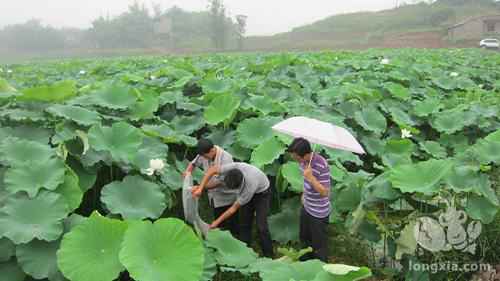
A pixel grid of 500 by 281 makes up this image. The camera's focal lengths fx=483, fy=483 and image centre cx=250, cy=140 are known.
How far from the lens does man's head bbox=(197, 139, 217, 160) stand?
3348mm

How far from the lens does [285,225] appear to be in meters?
3.93

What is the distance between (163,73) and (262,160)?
3.58 metres

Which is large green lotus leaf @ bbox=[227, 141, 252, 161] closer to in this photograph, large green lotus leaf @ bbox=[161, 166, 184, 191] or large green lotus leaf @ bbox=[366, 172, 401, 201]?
large green lotus leaf @ bbox=[161, 166, 184, 191]

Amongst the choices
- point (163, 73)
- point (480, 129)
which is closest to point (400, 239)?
point (480, 129)

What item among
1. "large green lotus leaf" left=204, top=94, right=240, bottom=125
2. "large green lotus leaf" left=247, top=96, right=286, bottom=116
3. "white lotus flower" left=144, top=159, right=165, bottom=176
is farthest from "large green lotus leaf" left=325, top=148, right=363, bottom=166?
"white lotus flower" left=144, top=159, right=165, bottom=176

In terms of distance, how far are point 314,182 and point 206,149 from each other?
0.78 metres

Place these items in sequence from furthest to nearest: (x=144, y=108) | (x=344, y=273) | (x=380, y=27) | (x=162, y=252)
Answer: (x=380, y=27)
(x=144, y=108)
(x=162, y=252)
(x=344, y=273)

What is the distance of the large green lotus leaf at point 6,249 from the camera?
2619 mm

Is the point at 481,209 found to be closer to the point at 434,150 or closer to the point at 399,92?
the point at 434,150

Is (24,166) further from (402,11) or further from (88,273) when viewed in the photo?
(402,11)

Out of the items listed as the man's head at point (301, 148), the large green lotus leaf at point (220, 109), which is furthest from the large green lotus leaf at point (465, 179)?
the large green lotus leaf at point (220, 109)

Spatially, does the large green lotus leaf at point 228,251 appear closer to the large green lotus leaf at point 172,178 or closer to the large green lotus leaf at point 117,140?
the large green lotus leaf at point 172,178

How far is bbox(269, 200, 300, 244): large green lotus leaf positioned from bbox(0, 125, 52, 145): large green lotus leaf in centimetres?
186

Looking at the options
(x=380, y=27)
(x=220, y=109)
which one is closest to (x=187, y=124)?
(x=220, y=109)
